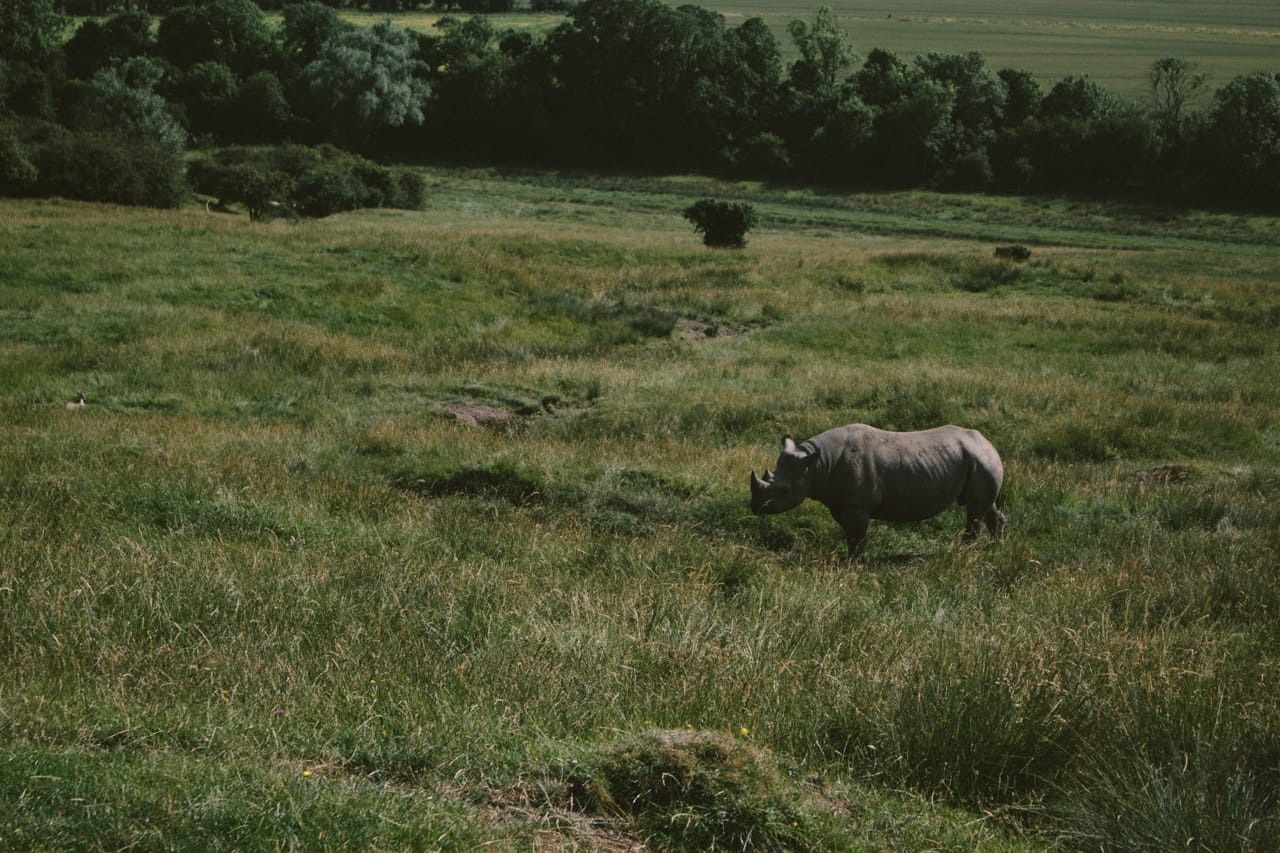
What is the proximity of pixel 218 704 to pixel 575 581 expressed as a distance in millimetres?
3860

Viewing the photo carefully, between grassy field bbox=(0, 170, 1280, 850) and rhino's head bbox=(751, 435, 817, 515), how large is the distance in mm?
629

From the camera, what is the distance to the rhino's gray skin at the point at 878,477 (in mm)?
12094

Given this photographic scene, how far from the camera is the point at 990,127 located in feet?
350

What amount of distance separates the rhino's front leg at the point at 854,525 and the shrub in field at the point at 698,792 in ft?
22.3

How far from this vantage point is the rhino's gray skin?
476 inches

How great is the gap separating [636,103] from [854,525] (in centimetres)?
10439

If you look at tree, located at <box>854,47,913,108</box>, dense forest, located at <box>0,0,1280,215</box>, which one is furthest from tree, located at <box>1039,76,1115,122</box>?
tree, located at <box>854,47,913,108</box>

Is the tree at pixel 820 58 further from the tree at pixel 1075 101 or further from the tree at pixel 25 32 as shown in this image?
the tree at pixel 25 32

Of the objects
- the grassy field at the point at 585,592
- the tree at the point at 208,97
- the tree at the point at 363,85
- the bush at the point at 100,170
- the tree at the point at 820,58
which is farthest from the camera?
the tree at the point at 820,58

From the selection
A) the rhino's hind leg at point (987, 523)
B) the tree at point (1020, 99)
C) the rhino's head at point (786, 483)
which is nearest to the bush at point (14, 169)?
the rhino's head at point (786, 483)

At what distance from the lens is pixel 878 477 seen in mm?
12273

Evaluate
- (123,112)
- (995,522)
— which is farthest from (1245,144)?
(995,522)

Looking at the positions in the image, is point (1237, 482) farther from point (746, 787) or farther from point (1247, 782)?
point (746, 787)

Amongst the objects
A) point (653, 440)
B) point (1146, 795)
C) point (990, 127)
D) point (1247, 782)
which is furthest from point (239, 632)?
point (990, 127)
